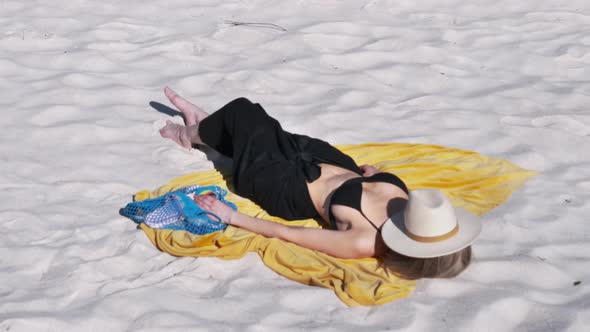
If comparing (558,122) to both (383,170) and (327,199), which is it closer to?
(383,170)

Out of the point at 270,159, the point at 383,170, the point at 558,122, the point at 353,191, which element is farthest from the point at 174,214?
the point at 558,122

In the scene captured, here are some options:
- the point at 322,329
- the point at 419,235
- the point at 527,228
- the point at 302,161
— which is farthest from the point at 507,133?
the point at 322,329

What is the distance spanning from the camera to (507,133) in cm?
511

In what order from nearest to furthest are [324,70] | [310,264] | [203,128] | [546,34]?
1. [310,264]
2. [203,128]
3. [324,70]
4. [546,34]

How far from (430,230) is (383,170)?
3.99ft

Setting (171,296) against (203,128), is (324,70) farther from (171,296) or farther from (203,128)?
(171,296)

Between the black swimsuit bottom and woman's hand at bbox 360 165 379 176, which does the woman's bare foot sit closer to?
the black swimsuit bottom

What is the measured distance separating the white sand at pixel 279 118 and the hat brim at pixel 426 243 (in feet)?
0.73

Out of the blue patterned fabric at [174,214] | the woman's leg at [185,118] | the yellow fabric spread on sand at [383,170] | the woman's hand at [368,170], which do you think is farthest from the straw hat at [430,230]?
the woman's leg at [185,118]

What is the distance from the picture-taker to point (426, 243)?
3516 millimetres

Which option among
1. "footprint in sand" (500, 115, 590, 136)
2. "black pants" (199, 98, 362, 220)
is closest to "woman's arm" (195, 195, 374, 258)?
"black pants" (199, 98, 362, 220)

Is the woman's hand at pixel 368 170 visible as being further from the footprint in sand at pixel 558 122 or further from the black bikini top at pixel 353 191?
the footprint in sand at pixel 558 122

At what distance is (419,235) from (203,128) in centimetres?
173

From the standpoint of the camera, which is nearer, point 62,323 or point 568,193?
point 62,323
